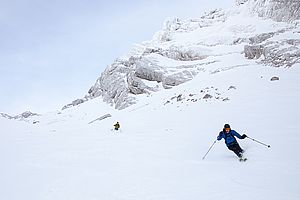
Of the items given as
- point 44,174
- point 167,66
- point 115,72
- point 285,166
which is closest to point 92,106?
point 115,72

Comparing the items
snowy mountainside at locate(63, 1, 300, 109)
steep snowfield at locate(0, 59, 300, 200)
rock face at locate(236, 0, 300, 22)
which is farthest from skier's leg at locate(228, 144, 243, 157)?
rock face at locate(236, 0, 300, 22)

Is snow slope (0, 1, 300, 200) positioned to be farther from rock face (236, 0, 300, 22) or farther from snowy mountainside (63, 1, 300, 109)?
rock face (236, 0, 300, 22)

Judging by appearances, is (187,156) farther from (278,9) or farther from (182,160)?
(278,9)

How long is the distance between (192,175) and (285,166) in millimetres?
3067

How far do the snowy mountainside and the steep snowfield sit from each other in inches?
447

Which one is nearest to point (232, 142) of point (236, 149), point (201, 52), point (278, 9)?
point (236, 149)

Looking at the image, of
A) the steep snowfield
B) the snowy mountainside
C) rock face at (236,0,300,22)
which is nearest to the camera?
the steep snowfield

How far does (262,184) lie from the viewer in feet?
27.3

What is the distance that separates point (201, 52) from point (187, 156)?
4231cm

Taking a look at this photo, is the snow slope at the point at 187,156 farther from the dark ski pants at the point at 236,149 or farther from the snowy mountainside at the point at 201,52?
the snowy mountainside at the point at 201,52

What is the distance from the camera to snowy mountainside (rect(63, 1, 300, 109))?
37.6m

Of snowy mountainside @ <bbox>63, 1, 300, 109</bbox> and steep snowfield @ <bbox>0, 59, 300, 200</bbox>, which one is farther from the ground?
snowy mountainside @ <bbox>63, 1, 300, 109</bbox>

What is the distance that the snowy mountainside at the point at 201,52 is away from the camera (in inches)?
1479

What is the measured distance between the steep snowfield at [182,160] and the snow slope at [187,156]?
0.10 ft
